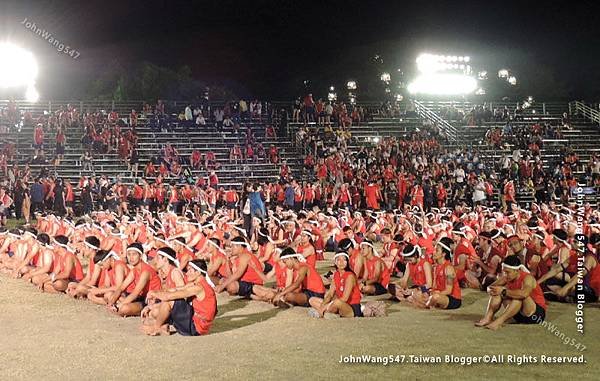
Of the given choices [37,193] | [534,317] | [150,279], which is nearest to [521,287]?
[534,317]

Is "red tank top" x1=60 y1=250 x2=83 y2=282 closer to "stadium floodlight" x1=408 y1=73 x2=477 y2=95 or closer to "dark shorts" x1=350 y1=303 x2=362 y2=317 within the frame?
"dark shorts" x1=350 y1=303 x2=362 y2=317

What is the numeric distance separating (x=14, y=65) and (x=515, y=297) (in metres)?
35.1

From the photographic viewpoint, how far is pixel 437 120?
33875 mm

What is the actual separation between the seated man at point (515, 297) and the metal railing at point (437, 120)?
24474 millimetres

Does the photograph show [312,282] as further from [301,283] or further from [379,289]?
[379,289]

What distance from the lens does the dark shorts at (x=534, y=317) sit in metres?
7.93

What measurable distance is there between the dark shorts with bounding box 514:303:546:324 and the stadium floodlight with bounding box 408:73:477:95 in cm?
3835

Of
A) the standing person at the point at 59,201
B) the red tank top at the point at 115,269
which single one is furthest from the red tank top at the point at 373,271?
the standing person at the point at 59,201

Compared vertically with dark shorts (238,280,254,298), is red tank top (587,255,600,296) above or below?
above

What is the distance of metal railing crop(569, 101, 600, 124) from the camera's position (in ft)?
116

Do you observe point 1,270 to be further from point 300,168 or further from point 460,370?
point 300,168

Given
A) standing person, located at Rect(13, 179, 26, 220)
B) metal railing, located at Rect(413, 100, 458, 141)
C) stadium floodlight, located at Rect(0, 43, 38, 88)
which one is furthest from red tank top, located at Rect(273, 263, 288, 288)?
stadium floodlight, located at Rect(0, 43, 38, 88)

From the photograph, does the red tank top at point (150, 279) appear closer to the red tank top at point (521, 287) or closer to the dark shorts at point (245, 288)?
the dark shorts at point (245, 288)

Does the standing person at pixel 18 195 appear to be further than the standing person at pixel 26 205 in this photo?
Yes
